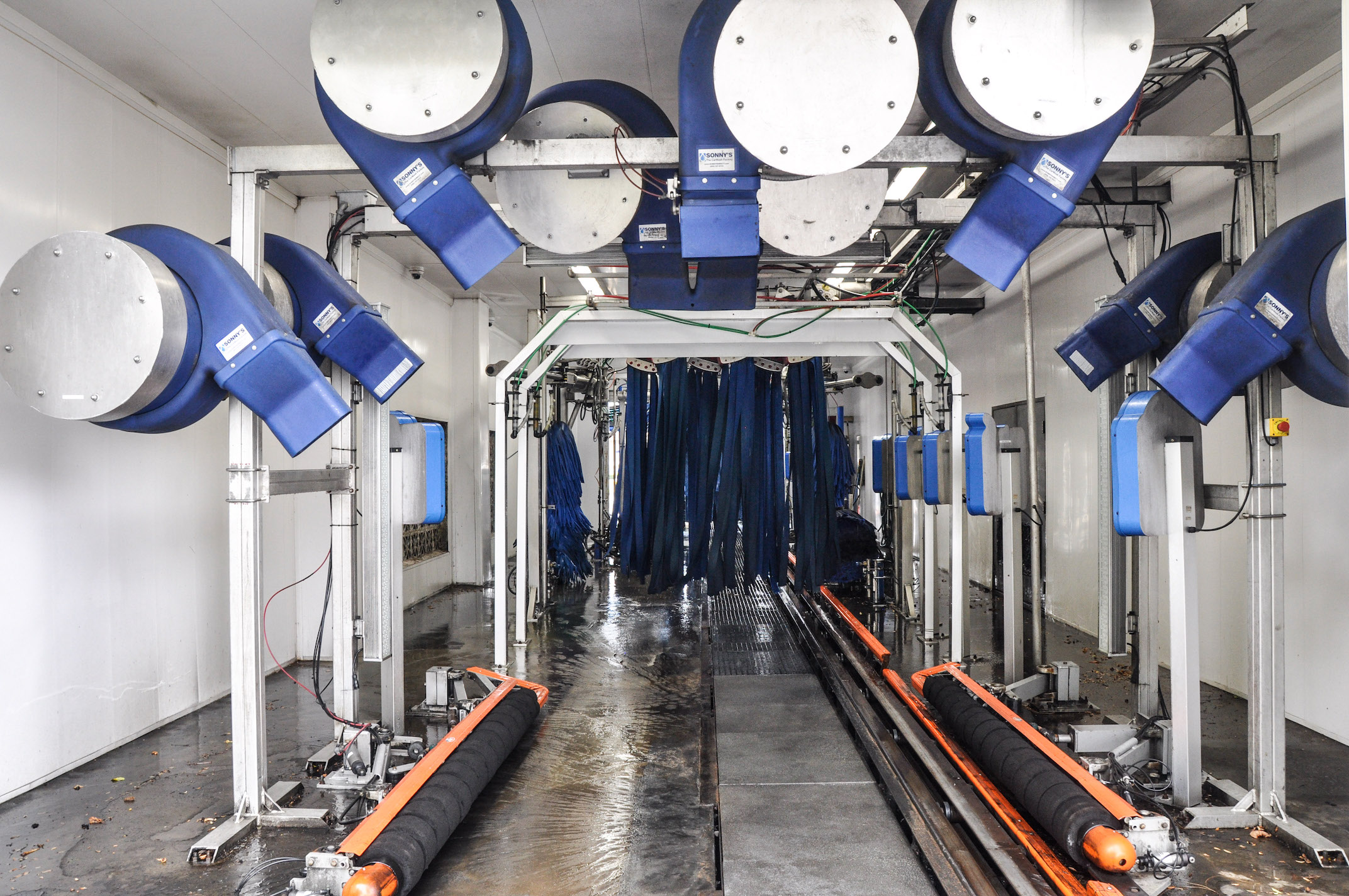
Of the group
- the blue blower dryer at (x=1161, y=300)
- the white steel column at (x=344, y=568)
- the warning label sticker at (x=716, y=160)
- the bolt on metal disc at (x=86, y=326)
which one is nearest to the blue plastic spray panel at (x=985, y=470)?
the blue blower dryer at (x=1161, y=300)

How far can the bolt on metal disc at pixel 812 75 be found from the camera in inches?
87.7

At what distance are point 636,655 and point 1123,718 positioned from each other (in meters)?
3.02

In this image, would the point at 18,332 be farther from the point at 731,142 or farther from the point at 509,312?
the point at 509,312

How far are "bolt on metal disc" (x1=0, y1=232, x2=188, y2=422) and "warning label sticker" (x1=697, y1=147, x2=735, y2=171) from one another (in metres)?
1.79

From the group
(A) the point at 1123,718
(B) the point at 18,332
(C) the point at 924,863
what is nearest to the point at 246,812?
(B) the point at 18,332

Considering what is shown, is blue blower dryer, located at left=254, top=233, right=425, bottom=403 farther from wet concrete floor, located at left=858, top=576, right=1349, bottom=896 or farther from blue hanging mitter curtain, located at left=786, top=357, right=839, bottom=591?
wet concrete floor, located at left=858, top=576, right=1349, bottom=896

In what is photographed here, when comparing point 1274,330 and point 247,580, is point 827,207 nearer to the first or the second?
point 1274,330

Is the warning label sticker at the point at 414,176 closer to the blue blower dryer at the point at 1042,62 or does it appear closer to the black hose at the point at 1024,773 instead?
the blue blower dryer at the point at 1042,62

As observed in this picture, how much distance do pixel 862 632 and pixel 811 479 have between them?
1184 mm

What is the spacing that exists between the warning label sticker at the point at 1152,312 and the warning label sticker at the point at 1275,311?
2.38 ft

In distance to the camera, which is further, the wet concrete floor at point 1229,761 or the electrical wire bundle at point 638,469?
the electrical wire bundle at point 638,469

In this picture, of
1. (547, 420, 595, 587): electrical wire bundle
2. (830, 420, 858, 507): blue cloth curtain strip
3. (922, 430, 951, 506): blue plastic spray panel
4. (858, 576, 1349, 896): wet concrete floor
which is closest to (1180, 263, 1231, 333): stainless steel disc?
(922, 430, 951, 506): blue plastic spray panel

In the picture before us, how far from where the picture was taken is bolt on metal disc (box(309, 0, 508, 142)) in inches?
91.1

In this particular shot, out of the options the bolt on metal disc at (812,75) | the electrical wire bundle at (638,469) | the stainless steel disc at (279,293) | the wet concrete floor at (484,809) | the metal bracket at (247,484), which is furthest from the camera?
the electrical wire bundle at (638,469)
